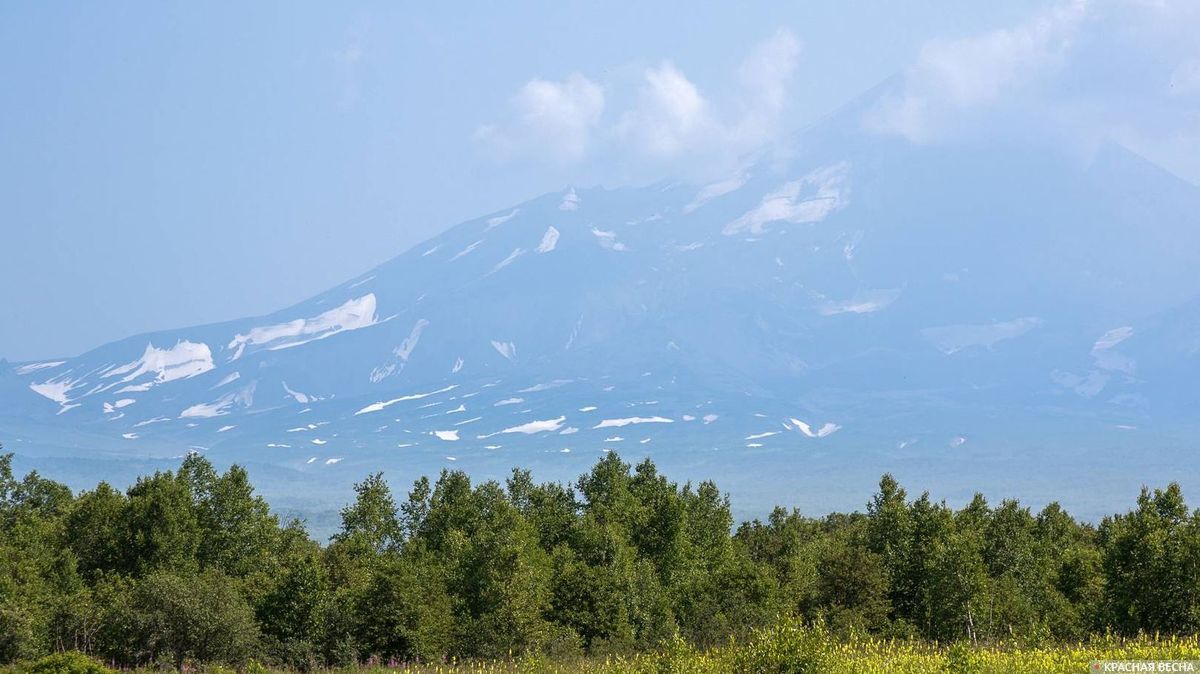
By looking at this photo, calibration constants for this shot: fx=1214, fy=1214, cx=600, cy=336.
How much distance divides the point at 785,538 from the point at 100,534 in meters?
47.8

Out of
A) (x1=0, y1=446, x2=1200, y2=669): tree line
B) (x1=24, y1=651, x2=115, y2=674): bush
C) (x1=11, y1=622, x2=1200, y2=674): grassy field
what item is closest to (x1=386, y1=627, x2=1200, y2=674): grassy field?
(x1=11, y1=622, x2=1200, y2=674): grassy field

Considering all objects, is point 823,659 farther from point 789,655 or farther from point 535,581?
point 535,581

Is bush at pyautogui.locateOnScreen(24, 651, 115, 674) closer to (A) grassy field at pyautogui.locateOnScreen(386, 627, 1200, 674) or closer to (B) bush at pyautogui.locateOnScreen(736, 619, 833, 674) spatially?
(A) grassy field at pyautogui.locateOnScreen(386, 627, 1200, 674)

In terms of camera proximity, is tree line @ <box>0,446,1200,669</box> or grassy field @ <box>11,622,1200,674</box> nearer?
grassy field @ <box>11,622,1200,674</box>

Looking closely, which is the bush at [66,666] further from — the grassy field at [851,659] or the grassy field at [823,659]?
the grassy field at [851,659]

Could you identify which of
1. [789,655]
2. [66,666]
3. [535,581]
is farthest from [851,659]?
Result: [66,666]

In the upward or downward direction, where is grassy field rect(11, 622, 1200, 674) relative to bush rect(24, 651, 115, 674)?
downward

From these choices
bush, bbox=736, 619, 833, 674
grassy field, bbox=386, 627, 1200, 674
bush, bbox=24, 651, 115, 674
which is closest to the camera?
bush, bbox=736, 619, 833, 674

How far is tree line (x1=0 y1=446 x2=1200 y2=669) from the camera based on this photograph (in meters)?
58.6

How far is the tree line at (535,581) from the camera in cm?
5862

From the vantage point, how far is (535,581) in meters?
65.6

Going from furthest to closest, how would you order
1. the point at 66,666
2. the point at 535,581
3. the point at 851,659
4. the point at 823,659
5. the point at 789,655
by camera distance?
the point at 535,581
the point at 66,666
the point at 851,659
the point at 823,659
the point at 789,655

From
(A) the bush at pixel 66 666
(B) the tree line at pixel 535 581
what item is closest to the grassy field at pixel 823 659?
(A) the bush at pixel 66 666

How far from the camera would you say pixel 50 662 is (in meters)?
46.5
